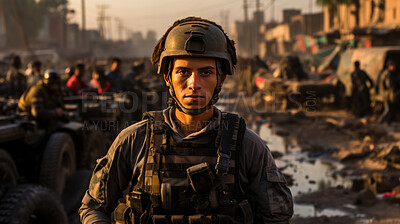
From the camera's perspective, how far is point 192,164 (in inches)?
79.8

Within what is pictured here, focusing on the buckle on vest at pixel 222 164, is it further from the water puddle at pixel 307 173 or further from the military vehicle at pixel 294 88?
the military vehicle at pixel 294 88

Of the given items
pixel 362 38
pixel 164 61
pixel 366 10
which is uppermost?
pixel 366 10

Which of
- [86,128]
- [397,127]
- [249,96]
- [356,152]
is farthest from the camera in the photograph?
[249,96]

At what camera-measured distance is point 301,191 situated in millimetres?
6781

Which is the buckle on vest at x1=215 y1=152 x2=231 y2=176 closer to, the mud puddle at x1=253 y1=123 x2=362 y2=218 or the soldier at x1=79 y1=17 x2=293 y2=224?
the soldier at x1=79 y1=17 x2=293 y2=224

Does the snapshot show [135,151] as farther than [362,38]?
No

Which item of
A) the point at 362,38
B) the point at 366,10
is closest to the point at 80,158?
the point at 362,38

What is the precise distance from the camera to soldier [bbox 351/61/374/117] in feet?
42.3

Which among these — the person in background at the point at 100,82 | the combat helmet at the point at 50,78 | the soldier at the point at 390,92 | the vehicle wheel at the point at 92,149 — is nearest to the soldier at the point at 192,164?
the combat helmet at the point at 50,78

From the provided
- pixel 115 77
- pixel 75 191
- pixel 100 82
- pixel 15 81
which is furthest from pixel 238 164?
pixel 115 77

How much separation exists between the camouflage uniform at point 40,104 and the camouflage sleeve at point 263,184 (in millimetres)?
4538

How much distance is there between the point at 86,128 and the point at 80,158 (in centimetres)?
54

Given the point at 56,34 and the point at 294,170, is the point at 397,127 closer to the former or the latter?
the point at 294,170

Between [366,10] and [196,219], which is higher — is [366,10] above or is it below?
above
